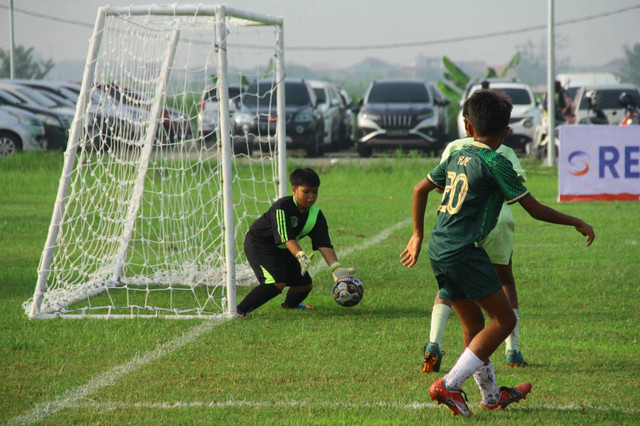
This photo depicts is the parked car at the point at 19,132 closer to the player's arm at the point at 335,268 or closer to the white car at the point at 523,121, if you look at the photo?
the white car at the point at 523,121

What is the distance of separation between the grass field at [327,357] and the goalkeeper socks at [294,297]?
121 mm

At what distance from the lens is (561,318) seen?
6.37 metres

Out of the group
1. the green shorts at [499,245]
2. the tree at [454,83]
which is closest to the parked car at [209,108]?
the green shorts at [499,245]

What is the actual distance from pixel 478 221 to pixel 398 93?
1895cm

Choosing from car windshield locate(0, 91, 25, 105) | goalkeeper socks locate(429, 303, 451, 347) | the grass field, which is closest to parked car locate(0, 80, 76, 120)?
car windshield locate(0, 91, 25, 105)

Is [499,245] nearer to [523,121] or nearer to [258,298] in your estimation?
[258,298]

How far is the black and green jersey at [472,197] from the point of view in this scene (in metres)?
3.93

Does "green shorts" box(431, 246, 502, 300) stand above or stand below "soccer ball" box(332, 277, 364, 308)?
above

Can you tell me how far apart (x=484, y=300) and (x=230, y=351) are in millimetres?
1973

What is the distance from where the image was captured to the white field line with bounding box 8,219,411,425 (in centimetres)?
421

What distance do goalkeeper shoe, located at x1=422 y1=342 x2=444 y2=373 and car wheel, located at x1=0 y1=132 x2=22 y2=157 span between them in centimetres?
1735

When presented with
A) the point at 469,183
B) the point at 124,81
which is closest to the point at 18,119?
the point at 124,81

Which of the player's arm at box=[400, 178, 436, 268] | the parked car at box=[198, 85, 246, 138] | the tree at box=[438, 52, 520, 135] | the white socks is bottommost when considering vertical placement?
the white socks

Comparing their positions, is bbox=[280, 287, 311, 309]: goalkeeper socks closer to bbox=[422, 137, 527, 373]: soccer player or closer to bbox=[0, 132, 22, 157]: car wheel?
bbox=[422, 137, 527, 373]: soccer player
